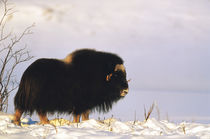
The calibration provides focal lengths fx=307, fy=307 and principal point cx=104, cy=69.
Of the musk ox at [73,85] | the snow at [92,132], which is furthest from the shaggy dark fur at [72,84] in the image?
the snow at [92,132]

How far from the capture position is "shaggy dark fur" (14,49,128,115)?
176 inches

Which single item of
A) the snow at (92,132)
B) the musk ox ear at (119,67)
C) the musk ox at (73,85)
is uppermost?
the musk ox ear at (119,67)

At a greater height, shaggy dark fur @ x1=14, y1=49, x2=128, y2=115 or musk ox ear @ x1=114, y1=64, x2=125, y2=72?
musk ox ear @ x1=114, y1=64, x2=125, y2=72

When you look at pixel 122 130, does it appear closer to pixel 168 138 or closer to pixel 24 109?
pixel 168 138

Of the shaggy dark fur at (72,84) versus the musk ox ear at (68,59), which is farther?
the musk ox ear at (68,59)

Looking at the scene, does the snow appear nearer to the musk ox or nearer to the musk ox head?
the musk ox

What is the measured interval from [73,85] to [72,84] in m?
0.02

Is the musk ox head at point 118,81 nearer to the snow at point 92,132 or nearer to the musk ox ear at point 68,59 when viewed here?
the musk ox ear at point 68,59

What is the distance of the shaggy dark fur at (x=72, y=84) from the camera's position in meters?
4.48

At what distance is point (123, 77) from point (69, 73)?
3.14ft

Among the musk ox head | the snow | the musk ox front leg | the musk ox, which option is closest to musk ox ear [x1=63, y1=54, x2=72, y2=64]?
the musk ox

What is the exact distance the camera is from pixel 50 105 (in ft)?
14.9

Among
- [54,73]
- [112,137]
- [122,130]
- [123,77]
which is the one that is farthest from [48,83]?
[112,137]

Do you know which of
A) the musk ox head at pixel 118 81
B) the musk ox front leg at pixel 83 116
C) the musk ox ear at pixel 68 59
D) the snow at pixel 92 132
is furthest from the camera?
the musk ox head at pixel 118 81
